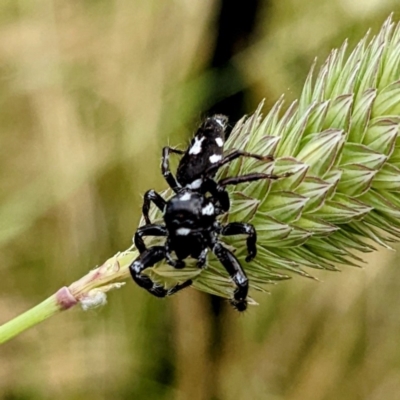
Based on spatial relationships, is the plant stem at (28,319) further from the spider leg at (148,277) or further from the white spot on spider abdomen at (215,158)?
the white spot on spider abdomen at (215,158)

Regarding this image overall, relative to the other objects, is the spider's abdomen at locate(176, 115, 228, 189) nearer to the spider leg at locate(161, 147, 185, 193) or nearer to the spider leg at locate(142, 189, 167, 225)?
the spider leg at locate(161, 147, 185, 193)

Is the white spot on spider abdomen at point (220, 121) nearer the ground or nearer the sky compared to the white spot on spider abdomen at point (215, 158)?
nearer the sky

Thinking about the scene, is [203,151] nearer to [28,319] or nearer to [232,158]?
[232,158]

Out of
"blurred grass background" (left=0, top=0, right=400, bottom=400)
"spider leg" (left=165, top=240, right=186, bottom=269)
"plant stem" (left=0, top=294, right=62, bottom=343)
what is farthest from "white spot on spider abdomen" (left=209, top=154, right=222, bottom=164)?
"blurred grass background" (left=0, top=0, right=400, bottom=400)

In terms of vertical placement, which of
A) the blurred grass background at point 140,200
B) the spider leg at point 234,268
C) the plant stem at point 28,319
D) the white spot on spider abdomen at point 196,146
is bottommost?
the blurred grass background at point 140,200

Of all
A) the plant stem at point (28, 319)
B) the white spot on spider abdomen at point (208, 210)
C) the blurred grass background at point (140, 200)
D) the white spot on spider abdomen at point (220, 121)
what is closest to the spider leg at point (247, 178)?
the white spot on spider abdomen at point (208, 210)

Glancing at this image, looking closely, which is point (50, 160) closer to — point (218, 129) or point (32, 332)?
point (32, 332)
